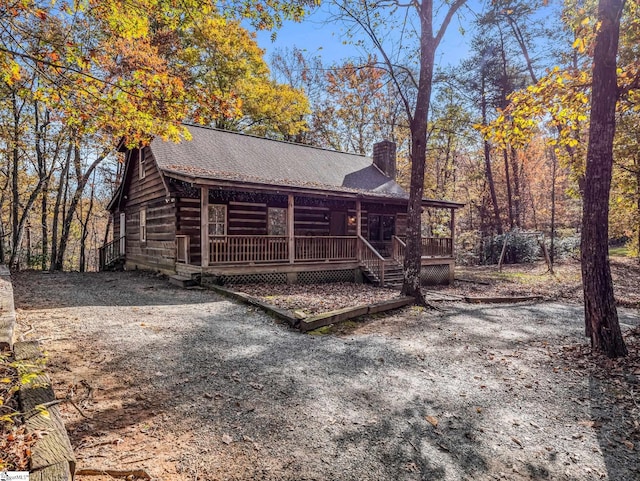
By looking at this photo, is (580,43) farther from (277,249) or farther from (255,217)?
(255,217)

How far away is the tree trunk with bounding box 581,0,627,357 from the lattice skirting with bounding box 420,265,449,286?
9.55 metres

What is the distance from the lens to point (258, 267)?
11.7 metres

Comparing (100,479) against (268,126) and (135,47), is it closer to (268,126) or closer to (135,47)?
(135,47)

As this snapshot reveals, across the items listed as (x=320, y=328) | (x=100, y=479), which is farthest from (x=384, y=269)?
(x=100, y=479)

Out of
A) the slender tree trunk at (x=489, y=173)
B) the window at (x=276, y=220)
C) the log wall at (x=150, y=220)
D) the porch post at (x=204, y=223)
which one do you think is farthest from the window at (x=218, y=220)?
the slender tree trunk at (x=489, y=173)

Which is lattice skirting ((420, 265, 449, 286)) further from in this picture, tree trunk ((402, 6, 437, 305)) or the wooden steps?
the wooden steps

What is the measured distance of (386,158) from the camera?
20.7 m

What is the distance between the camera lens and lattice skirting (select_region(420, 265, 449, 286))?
49.6 ft

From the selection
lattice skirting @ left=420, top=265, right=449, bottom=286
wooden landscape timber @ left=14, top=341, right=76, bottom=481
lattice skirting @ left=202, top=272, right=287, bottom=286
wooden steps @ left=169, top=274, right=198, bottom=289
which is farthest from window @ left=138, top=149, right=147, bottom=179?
wooden landscape timber @ left=14, top=341, right=76, bottom=481

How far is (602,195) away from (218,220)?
11.2 m

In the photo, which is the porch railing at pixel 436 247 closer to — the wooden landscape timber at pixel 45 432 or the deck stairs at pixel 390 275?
the deck stairs at pixel 390 275

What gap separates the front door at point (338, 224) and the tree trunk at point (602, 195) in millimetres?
10974

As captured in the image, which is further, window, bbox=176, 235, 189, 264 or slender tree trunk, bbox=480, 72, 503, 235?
slender tree trunk, bbox=480, 72, 503, 235

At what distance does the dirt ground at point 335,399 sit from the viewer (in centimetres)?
281
